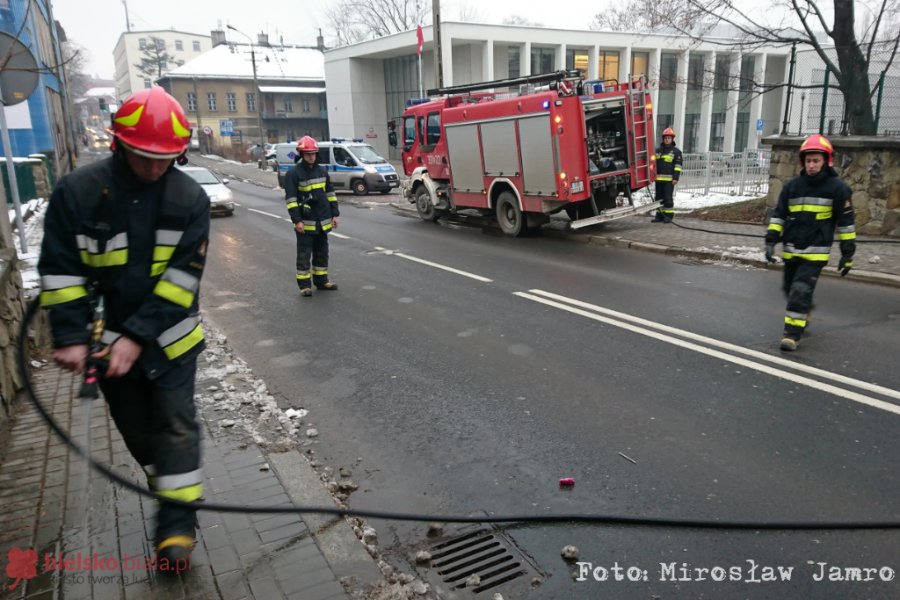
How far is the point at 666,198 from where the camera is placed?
1350 cm

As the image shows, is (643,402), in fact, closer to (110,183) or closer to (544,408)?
(544,408)

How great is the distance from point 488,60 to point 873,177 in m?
24.7

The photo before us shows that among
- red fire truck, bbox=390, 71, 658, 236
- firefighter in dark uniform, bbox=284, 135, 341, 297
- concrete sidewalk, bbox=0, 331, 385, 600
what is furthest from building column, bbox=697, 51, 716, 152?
concrete sidewalk, bbox=0, 331, 385, 600

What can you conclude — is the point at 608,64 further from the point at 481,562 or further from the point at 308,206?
the point at 481,562

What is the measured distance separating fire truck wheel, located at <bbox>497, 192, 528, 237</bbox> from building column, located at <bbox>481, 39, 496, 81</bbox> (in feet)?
71.1

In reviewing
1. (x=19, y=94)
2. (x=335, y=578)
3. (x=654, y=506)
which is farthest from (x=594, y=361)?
(x=19, y=94)

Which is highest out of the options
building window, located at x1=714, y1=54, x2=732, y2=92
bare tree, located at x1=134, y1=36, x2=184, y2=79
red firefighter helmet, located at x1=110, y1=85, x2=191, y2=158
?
bare tree, located at x1=134, y1=36, x2=184, y2=79

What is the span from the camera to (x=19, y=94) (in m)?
8.33

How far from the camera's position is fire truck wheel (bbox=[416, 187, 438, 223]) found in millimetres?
15844

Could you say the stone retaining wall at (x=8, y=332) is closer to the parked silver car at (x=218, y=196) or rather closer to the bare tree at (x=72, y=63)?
the bare tree at (x=72, y=63)

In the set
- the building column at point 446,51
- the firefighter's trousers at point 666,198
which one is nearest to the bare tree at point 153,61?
the building column at point 446,51

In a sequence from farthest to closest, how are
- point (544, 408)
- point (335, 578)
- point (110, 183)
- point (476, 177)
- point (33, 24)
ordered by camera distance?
1. point (33, 24)
2. point (476, 177)
3. point (544, 408)
4. point (335, 578)
5. point (110, 183)

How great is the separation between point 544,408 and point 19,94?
797 cm

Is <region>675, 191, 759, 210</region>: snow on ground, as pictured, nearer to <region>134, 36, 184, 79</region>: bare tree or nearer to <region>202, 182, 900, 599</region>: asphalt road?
<region>202, 182, 900, 599</region>: asphalt road
